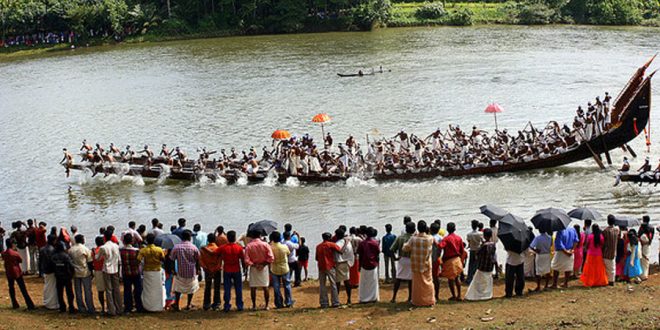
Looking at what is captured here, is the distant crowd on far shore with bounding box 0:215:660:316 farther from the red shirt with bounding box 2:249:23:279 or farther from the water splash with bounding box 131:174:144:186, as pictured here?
the water splash with bounding box 131:174:144:186

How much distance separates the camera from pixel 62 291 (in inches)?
509

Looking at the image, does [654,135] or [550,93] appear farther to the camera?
[550,93]

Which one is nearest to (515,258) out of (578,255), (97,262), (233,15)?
(578,255)

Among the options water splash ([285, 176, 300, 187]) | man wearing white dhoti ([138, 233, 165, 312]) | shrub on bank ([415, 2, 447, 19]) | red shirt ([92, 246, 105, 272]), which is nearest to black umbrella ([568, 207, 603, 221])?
man wearing white dhoti ([138, 233, 165, 312])

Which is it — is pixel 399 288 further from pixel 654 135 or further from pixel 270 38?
pixel 270 38

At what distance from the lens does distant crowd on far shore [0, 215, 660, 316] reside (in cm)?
1247

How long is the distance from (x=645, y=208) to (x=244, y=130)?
20.1 m

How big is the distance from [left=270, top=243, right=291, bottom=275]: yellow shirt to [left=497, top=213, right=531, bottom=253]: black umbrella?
371 cm

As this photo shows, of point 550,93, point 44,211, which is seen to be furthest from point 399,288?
point 550,93

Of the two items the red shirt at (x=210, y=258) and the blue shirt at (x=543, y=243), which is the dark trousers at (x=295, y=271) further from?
the blue shirt at (x=543, y=243)

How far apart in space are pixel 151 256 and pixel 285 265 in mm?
2260

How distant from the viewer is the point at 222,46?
6600 cm

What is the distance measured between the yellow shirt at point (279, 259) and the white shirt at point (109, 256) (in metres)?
2.63

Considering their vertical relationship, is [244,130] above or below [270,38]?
below
